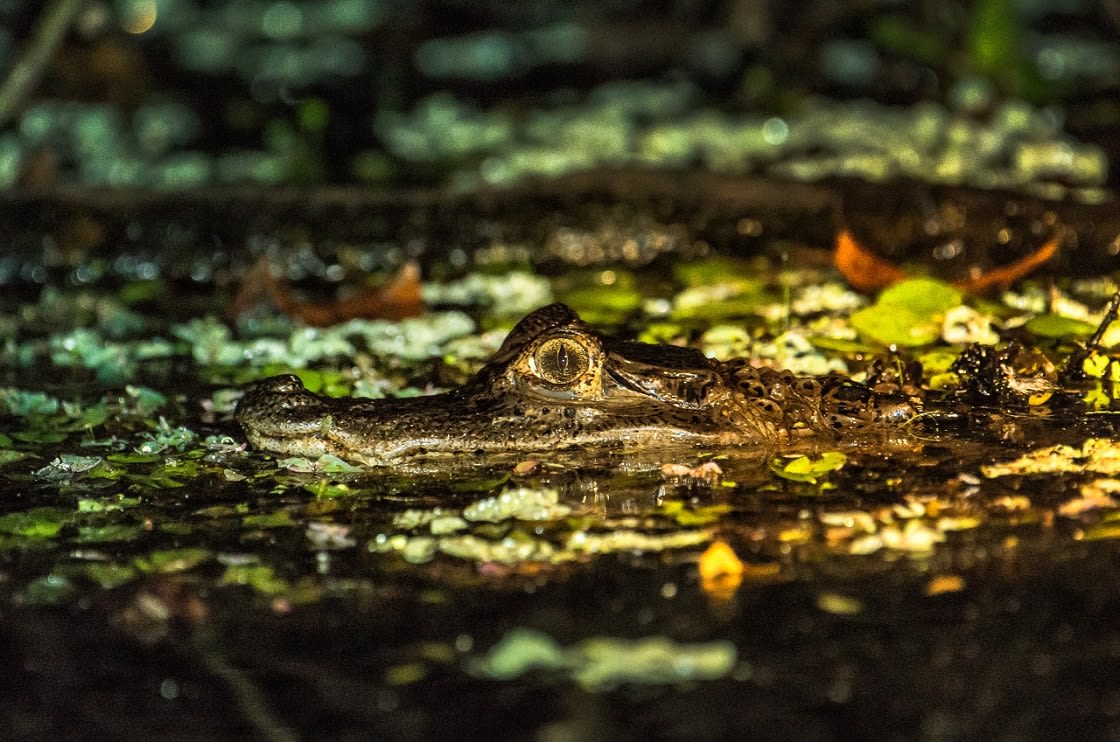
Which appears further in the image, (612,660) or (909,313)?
(909,313)

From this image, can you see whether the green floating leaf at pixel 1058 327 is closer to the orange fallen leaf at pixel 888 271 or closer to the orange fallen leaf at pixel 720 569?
the orange fallen leaf at pixel 888 271

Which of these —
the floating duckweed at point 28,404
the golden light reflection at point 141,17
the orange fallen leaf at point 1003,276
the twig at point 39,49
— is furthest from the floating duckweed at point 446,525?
the golden light reflection at point 141,17

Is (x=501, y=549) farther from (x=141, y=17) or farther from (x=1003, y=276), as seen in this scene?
(x=141, y=17)

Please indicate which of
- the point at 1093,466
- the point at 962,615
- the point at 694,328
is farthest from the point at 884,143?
the point at 962,615

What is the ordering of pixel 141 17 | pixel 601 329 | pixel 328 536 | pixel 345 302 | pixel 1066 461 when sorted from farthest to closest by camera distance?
pixel 141 17 → pixel 345 302 → pixel 601 329 → pixel 1066 461 → pixel 328 536

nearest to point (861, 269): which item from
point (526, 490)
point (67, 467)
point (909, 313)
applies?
point (909, 313)

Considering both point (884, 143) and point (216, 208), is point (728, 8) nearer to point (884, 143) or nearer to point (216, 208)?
point (884, 143)
